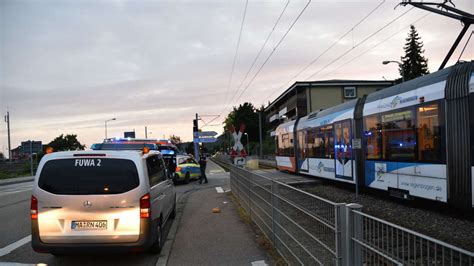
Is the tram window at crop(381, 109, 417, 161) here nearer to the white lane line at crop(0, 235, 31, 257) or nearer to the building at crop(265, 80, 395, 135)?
the white lane line at crop(0, 235, 31, 257)

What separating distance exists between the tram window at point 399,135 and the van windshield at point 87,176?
7.34 metres

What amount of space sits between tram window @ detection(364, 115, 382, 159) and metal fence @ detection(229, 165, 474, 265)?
238 inches

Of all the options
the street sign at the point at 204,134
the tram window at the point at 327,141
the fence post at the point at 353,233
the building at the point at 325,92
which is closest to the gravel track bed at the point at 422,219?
the tram window at the point at 327,141

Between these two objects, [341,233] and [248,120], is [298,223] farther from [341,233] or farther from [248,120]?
[248,120]

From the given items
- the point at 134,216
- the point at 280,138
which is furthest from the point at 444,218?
the point at 280,138

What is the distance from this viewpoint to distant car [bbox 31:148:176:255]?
6.13m

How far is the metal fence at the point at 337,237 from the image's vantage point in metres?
2.76

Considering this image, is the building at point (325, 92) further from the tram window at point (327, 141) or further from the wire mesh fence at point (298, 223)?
the wire mesh fence at point (298, 223)

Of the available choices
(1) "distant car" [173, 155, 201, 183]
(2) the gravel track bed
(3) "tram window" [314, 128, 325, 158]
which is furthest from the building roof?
(2) the gravel track bed

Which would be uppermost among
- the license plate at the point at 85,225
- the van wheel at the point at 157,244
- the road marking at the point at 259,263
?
the license plate at the point at 85,225

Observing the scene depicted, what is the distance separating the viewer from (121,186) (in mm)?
6371

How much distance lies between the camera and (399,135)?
1142 cm

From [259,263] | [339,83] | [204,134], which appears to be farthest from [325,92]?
[259,263]

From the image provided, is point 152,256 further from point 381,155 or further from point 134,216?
point 381,155
